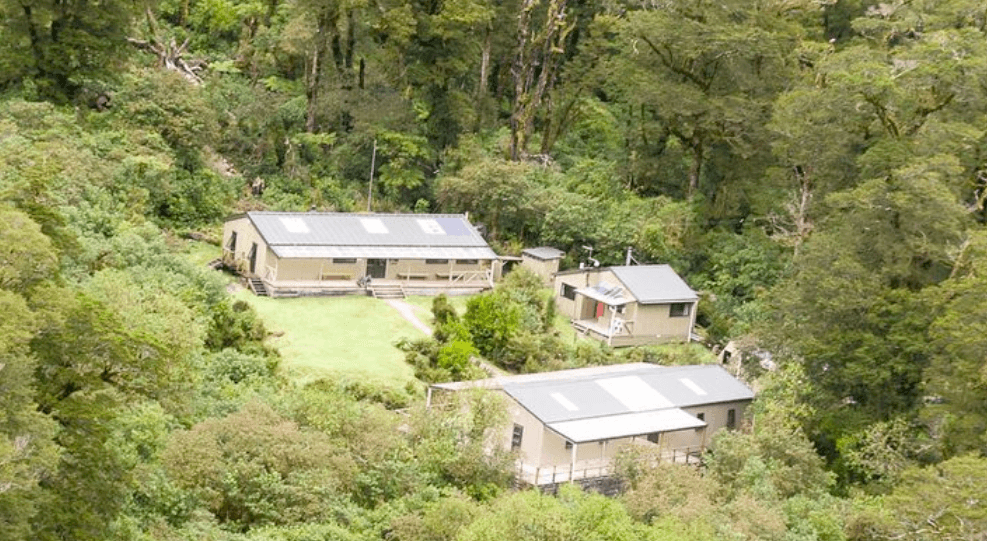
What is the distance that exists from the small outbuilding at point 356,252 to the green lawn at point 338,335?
102cm

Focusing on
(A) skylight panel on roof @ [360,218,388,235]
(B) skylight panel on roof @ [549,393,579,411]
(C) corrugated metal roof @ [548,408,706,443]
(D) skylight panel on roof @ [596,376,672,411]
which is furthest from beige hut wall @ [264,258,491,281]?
(C) corrugated metal roof @ [548,408,706,443]

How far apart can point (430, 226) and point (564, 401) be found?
12.8m

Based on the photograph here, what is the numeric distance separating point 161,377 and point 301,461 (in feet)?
19.4

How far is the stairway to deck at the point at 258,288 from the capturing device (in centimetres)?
4109

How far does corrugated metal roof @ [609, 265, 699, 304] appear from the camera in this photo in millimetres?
43500

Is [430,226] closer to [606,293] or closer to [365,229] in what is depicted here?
[365,229]

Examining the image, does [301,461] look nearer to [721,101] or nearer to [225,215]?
[225,215]

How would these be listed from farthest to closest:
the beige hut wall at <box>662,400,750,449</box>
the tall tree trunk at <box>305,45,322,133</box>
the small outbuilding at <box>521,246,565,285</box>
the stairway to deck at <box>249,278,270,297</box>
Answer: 1. the tall tree trunk at <box>305,45,322,133</box>
2. the small outbuilding at <box>521,246,565,285</box>
3. the stairway to deck at <box>249,278,270,297</box>
4. the beige hut wall at <box>662,400,750,449</box>

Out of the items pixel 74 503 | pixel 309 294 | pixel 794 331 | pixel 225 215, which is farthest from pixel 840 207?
pixel 74 503

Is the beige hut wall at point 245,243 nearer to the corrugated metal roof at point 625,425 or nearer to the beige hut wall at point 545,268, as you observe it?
the beige hut wall at point 545,268

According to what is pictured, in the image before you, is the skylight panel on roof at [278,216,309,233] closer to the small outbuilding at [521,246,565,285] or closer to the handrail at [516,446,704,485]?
the small outbuilding at [521,246,565,285]

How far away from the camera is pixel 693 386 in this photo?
124 feet

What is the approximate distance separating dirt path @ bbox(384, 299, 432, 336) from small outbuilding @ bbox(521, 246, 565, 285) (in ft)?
18.2

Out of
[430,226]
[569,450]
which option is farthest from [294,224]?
[569,450]
